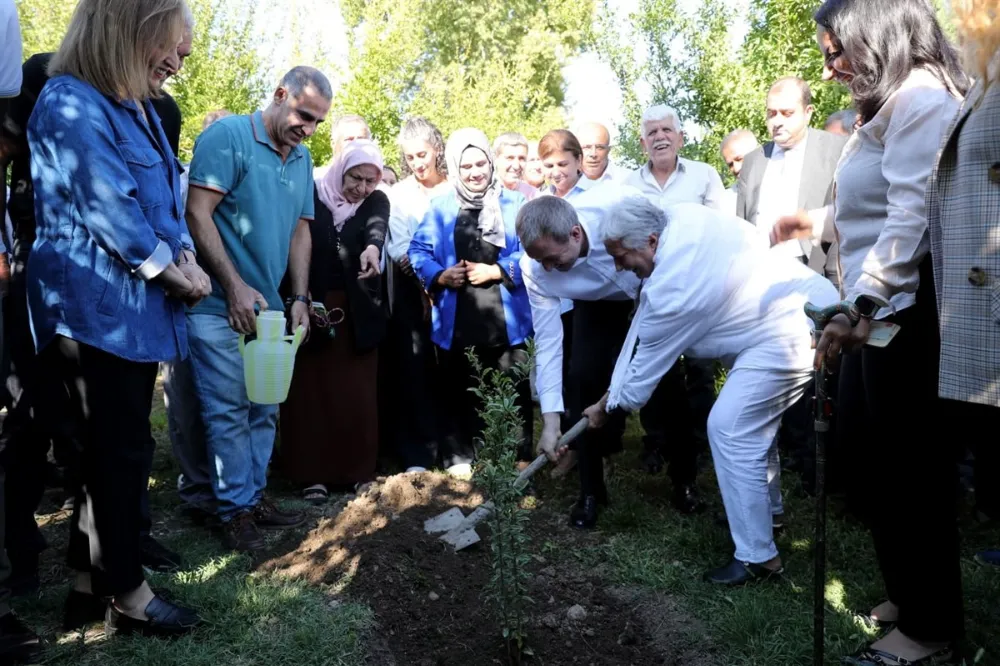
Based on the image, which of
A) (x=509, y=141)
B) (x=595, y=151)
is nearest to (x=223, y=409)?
(x=509, y=141)

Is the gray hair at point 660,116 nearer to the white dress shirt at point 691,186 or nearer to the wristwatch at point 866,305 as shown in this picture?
the white dress shirt at point 691,186

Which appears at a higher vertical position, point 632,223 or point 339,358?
point 632,223

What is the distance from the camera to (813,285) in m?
3.59

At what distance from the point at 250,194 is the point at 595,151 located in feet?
9.44

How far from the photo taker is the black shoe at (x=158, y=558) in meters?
3.61

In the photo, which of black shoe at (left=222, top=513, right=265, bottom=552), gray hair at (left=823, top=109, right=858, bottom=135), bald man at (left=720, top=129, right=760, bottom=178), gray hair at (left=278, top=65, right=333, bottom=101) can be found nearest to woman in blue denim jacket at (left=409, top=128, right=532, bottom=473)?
gray hair at (left=278, top=65, right=333, bottom=101)

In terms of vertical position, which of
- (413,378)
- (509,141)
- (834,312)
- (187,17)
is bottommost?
(413,378)

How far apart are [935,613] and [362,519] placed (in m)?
2.54

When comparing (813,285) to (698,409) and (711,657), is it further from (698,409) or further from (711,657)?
(711,657)

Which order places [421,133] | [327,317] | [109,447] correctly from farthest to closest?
[421,133]
[327,317]
[109,447]

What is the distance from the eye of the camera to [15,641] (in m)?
2.79

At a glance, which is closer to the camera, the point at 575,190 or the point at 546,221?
the point at 546,221

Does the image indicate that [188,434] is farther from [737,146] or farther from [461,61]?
[461,61]

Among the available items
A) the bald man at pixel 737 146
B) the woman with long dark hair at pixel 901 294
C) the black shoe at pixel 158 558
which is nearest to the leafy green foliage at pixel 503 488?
the woman with long dark hair at pixel 901 294
